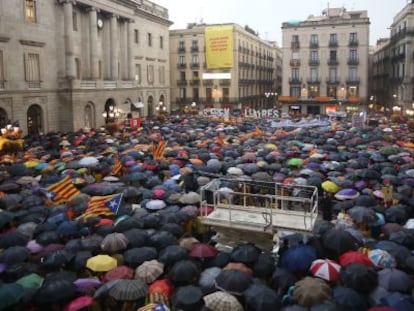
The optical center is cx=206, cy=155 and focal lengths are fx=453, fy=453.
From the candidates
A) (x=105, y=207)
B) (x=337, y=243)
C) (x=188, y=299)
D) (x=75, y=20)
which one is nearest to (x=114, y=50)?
(x=75, y=20)

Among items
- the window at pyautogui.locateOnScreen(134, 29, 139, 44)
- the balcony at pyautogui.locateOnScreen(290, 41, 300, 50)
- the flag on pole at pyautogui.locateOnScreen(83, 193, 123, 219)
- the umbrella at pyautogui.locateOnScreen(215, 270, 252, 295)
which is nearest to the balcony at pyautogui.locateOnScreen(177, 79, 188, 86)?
the balcony at pyautogui.locateOnScreen(290, 41, 300, 50)

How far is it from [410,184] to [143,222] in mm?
10518

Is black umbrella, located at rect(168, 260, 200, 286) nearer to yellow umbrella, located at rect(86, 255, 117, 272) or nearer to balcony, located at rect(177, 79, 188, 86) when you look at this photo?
yellow umbrella, located at rect(86, 255, 117, 272)

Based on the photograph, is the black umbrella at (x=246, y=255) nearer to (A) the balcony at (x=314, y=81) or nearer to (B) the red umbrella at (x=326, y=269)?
(B) the red umbrella at (x=326, y=269)

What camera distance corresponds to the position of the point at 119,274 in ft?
34.4

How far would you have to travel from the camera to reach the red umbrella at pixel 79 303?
30.6 ft

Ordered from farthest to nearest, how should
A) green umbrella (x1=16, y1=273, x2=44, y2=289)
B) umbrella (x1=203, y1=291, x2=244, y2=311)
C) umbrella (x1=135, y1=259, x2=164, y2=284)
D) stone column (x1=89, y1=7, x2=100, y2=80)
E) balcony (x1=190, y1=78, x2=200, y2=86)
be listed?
balcony (x1=190, y1=78, x2=200, y2=86), stone column (x1=89, y1=7, x2=100, y2=80), umbrella (x1=135, y1=259, x2=164, y2=284), green umbrella (x1=16, y1=273, x2=44, y2=289), umbrella (x1=203, y1=291, x2=244, y2=311)

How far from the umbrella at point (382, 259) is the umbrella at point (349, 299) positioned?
1864 millimetres

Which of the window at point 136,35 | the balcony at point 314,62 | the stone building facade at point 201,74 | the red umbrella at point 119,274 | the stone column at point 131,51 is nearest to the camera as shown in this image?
the red umbrella at point 119,274

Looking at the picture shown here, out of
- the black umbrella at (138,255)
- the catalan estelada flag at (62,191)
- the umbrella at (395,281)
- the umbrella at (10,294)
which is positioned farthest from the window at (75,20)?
the umbrella at (395,281)

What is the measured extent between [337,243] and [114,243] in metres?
5.71

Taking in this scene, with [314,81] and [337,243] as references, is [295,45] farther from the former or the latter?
[337,243]

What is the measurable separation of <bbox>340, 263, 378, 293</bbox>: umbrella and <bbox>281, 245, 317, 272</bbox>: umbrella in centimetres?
104

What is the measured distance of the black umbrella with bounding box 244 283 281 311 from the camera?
877 cm
